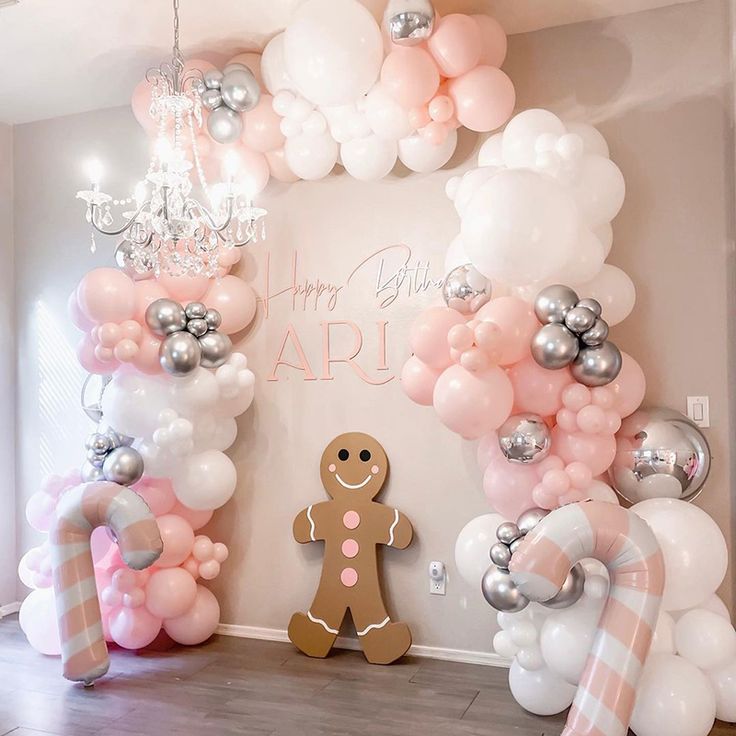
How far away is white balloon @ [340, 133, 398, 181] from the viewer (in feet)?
10.8

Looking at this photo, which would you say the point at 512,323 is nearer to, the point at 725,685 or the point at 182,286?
the point at 725,685

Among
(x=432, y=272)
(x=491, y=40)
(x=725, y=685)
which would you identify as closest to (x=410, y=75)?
(x=491, y=40)

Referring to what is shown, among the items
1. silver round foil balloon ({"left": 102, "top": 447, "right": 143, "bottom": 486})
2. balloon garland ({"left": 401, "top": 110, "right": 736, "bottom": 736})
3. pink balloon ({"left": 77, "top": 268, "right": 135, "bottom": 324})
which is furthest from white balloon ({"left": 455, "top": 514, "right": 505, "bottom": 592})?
pink balloon ({"left": 77, "top": 268, "right": 135, "bottom": 324})

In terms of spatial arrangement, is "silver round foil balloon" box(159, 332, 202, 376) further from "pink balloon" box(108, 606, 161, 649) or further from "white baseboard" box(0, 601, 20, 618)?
→ "white baseboard" box(0, 601, 20, 618)

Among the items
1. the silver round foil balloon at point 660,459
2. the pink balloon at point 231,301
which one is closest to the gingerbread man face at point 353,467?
the pink balloon at point 231,301

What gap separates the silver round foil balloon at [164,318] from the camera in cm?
333

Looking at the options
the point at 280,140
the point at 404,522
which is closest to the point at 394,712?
the point at 404,522

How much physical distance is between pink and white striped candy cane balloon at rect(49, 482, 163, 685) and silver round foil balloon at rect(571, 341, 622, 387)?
1.69 m

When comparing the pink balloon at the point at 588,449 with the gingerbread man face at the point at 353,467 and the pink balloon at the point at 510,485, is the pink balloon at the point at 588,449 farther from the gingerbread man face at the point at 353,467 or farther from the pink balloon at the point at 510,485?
the gingerbread man face at the point at 353,467

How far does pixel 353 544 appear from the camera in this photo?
3.51 metres

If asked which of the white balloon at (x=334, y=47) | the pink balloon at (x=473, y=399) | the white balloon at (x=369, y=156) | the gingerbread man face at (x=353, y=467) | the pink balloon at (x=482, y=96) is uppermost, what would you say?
the white balloon at (x=334, y=47)

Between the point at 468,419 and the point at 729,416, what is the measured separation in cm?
109

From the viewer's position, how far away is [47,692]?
10.4 ft

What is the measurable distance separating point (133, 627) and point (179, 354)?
1.19 metres
